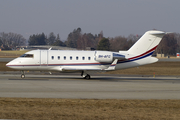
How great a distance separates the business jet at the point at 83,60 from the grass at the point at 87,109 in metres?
12.8

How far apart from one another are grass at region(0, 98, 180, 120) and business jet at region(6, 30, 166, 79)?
504 inches

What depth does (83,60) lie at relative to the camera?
2702 centimetres

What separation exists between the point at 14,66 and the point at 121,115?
18382mm

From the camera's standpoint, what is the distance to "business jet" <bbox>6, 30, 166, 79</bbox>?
2656 cm

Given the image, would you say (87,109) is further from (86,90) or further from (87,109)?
(86,90)

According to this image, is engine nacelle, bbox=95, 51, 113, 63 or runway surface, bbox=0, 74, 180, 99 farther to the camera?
engine nacelle, bbox=95, 51, 113, 63

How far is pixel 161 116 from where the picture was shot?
10.5 metres

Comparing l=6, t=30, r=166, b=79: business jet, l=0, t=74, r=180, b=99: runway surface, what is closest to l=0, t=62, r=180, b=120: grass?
l=0, t=74, r=180, b=99: runway surface

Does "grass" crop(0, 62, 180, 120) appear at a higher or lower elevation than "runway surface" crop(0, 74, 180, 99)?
higher

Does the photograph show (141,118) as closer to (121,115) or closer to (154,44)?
(121,115)

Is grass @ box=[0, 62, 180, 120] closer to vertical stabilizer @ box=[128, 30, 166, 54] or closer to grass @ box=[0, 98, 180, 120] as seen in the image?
grass @ box=[0, 98, 180, 120]

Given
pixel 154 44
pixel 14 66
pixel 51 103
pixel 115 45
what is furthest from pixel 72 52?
pixel 115 45

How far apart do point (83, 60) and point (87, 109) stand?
15489mm

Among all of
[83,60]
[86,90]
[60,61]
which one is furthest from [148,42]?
[86,90]
